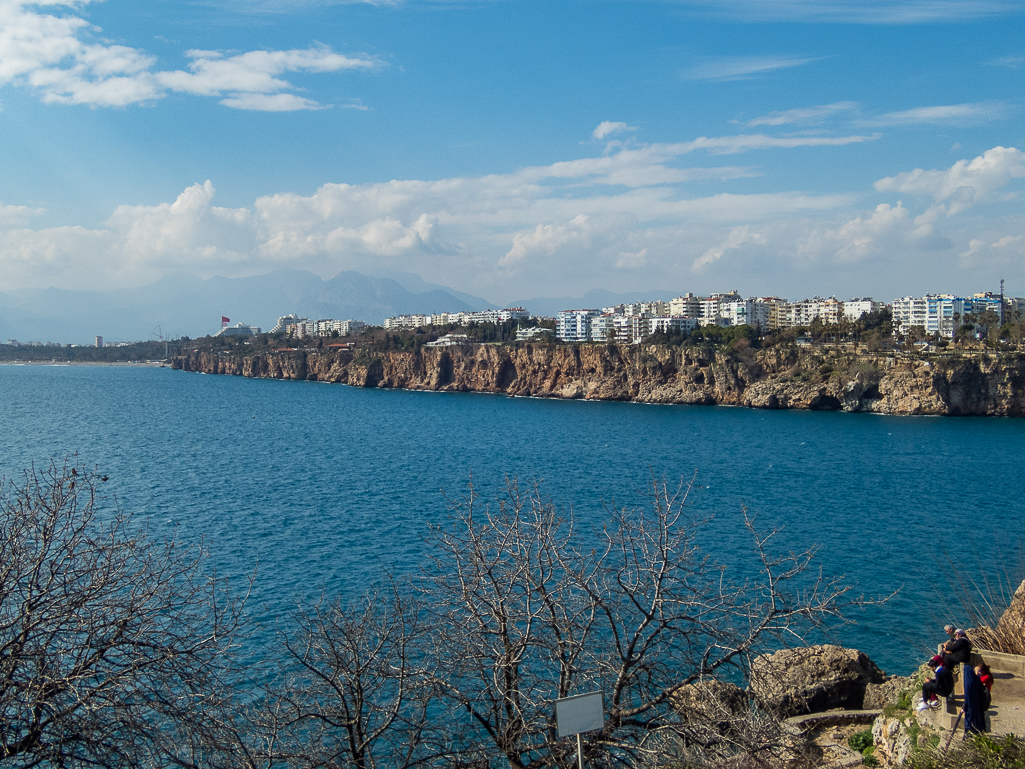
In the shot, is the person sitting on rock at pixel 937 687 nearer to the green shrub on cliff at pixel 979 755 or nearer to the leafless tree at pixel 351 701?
the green shrub on cliff at pixel 979 755

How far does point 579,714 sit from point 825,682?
951cm

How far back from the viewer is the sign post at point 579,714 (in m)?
6.40

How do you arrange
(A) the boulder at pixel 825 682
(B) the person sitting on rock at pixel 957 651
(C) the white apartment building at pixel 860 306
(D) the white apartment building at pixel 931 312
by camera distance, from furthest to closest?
(C) the white apartment building at pixel 860 306, (D) the white apartment building at pixel 931 312, (A) the boulder at pixel 825 682, (B) the person sitting on rock at pixel 957 651

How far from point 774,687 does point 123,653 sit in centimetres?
1131

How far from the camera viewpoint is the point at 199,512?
29062mm

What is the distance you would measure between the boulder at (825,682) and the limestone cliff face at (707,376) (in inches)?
2535

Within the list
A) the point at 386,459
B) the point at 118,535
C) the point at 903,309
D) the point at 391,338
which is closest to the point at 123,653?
the point at 118,535

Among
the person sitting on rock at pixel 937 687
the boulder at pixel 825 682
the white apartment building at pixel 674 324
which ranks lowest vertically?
the boulder at pixel 825 682

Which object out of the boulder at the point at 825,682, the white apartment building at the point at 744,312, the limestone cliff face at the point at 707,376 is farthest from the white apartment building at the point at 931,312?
the boulder at the point at 825,682

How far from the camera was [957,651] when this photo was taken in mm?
9141

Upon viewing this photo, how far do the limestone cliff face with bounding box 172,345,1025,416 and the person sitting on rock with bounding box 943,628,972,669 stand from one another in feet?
227

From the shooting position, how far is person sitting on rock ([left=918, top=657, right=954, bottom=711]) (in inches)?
360

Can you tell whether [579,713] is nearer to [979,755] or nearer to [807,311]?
[979,755]

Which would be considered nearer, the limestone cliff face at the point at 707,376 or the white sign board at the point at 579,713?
the white sign board at the point at 579,713
